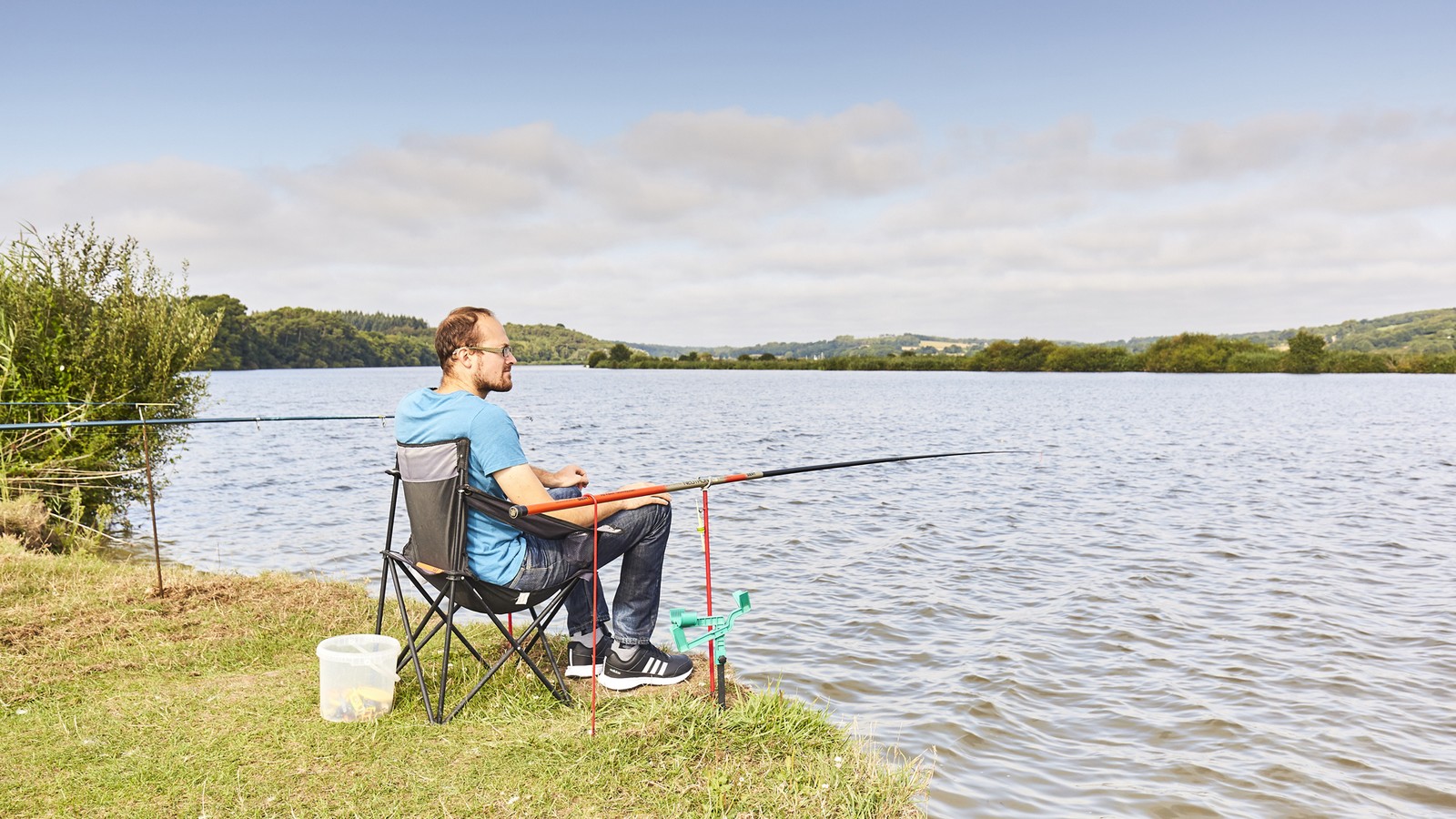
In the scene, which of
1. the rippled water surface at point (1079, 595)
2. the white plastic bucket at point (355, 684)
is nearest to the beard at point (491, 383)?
the white plastic bucket at point (355, 684)

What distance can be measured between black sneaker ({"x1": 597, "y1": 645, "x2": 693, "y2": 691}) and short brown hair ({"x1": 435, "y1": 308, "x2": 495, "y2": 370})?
1816 millimetres

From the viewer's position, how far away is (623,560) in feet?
15.2

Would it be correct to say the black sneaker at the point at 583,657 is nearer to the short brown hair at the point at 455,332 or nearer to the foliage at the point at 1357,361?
the short brown hair at the point at 455,332

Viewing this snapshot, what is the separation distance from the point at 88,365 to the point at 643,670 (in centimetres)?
1046

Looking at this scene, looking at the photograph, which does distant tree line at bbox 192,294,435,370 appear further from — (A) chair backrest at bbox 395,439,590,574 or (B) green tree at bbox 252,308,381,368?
(A) chair backrest at bbox 395,439,590,574

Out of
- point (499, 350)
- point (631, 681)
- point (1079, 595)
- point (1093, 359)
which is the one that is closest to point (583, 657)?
point (631, 681)

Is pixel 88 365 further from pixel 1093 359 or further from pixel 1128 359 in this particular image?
pixel 1128 359

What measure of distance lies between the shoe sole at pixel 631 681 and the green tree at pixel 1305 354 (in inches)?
4463

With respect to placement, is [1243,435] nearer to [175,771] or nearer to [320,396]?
[175,771]

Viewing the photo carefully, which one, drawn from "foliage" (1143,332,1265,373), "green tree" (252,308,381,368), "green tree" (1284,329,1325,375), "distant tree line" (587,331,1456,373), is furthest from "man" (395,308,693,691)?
"foliage" (1143,332,1265,373)

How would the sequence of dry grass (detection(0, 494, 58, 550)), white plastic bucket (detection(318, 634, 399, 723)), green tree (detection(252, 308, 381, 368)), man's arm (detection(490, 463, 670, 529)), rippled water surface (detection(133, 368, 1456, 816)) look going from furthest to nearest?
1. green tree (detection(252, 308, 381, 368))
2. dry grass (detection(0, 494, 58, 550))
3. rippled water surface (detection(133, 368, 1456, 816))
4. white plastic bucket (detection(318, 634, 399, 723))
5. man's arm (detection(490, 463, 670, 529))

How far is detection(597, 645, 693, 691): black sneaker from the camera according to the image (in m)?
4.67

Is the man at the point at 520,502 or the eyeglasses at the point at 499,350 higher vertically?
the eyeglasses at the point at 499,350

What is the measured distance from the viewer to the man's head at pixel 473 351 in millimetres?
4379
